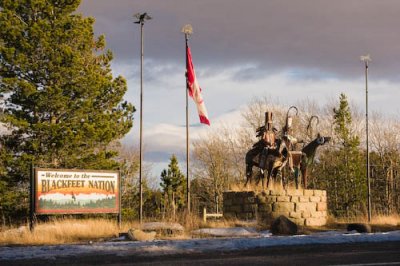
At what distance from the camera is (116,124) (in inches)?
1449

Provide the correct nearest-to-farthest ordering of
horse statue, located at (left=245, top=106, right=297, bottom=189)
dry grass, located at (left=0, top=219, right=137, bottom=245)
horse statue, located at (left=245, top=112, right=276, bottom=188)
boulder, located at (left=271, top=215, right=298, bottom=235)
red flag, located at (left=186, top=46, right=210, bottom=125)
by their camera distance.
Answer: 1. dry grass, located at (left=0, top=219, right=137, bottom=245)
2. boulder, located at (left=271, top=215, right=298, bottom=235)
3. horse statue, located at (left=245, top=106, right=297, bottom=189)
4. horse statue, located at (left=245, top=112, right=276, bottom=188)
5. red flag, located at (left=186, top=46, right=210, bottom=125)

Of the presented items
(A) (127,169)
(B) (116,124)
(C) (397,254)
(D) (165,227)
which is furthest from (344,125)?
(C) (397,254)

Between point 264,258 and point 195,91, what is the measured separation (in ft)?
68.2

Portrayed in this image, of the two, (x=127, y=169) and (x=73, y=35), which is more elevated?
(x=73, y=35)

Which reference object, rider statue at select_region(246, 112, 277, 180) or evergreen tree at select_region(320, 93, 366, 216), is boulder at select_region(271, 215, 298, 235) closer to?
rider statue at select_region(246, 112, 277, 180)

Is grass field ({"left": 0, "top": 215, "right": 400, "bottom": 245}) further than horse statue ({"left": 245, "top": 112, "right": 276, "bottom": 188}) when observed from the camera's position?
No

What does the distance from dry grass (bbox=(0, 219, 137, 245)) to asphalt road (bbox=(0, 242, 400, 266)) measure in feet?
18.7

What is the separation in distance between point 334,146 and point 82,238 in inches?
1700

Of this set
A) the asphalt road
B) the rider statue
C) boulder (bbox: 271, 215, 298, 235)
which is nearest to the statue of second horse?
the rider statue

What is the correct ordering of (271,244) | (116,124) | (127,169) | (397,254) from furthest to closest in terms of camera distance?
(127,169), (116,124), (271,244), (397,254)

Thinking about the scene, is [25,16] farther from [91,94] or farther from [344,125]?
[344,125]

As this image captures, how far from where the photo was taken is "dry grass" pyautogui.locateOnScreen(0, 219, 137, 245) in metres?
17.2

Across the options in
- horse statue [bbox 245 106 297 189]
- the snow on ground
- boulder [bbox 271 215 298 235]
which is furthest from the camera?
horse statue [bbox 245 106 297 189]

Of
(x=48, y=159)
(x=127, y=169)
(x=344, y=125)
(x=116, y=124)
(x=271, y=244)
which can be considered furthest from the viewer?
(x=344, y=125)
